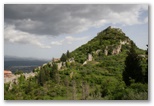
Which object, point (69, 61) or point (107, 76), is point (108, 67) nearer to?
point (107, 76)

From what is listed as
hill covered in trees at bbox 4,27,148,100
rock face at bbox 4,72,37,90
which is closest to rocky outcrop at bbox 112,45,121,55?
hill covered in trees at bbox 4,27,148,100

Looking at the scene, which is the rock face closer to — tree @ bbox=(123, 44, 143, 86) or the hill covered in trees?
the hill covered in trees

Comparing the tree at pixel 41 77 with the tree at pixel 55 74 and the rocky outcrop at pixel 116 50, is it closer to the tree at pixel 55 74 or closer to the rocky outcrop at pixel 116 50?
the tree at pixel 55 74

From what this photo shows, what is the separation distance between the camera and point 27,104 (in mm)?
6023

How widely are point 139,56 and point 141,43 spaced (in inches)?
10.0

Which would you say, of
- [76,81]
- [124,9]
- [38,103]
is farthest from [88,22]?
[38,103]

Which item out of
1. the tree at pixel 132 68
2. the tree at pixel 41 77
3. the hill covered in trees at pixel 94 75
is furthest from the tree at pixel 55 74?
the tree at pixel 132 68

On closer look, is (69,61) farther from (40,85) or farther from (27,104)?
(27,104)

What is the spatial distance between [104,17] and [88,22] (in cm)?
32

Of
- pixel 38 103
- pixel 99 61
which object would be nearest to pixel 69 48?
pixel 99 61

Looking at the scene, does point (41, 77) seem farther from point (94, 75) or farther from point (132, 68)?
point (132, 68)

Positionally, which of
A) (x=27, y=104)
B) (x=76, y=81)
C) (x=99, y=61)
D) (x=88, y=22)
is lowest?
(x=27, y=104)

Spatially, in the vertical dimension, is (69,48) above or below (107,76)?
above

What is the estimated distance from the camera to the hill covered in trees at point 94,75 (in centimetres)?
599
